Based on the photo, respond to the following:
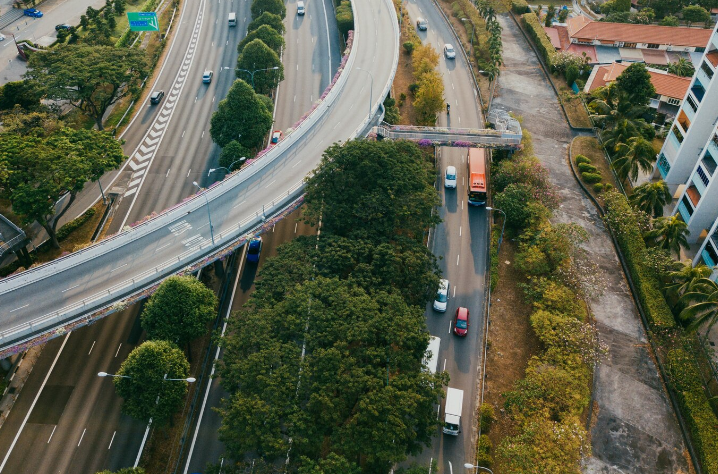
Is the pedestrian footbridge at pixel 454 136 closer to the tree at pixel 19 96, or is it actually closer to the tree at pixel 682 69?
the tree at pixel 682 69

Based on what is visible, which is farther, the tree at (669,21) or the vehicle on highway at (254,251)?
the tree at (669,21)

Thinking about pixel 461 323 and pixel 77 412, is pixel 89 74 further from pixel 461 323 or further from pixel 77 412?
pixel 461 323

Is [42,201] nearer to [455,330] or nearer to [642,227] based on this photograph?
[455,330]

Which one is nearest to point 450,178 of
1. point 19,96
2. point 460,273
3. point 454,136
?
point 454,136

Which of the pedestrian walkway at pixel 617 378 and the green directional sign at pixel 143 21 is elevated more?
the green directional sign at pixel 143 21

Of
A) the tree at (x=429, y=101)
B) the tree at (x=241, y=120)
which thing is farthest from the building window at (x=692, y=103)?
the tree at (x=241, y=120)

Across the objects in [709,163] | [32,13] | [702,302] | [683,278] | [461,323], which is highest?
[32,13]
